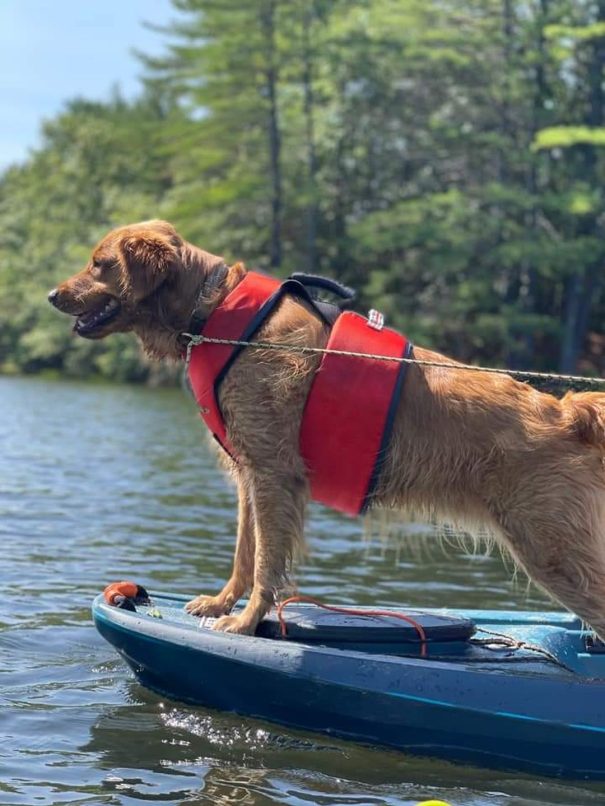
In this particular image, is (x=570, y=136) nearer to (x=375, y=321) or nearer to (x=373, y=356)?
(x=375, y=321)

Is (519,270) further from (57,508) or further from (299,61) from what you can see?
(57,508)

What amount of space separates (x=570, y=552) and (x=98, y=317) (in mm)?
2892

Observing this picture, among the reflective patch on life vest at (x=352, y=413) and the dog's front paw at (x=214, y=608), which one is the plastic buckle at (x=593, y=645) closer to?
the reflective patch on life vest at (x=352, y=413)

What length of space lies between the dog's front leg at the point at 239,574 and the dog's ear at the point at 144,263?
1263mm

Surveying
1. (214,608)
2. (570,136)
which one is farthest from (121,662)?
(570,136)

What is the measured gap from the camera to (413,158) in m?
39.4

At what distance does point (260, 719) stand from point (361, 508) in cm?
127

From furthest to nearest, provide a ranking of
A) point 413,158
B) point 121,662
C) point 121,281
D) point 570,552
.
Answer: point 413,158 → point 121,662 → point 121,281 → point 570,552

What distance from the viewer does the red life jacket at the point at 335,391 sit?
5730mm

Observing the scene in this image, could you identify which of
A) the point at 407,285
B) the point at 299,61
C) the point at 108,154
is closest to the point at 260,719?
the point at 407,285

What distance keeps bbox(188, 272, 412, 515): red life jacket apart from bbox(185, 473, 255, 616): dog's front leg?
49 centimetres

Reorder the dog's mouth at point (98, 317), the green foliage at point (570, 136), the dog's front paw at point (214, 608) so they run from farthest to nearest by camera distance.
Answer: the green foliage at point (570, 136), the dog's front paw at point (214, 608), the dog's mouth at point (98, 317)

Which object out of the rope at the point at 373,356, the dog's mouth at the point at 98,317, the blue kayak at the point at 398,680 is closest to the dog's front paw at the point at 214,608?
the blue kayak at the point at 398,680

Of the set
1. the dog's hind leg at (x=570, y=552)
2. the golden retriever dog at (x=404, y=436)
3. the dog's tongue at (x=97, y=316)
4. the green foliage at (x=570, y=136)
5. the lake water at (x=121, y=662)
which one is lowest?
the lake water at (x=121, y=662)
